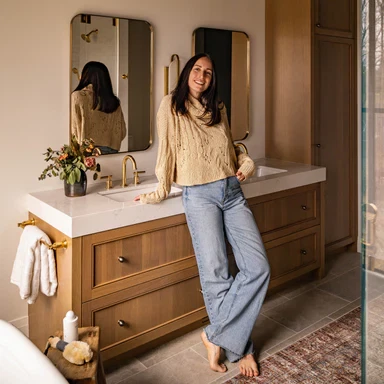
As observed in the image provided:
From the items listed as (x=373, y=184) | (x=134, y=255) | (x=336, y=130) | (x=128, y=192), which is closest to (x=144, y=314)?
(x=134, y=255)

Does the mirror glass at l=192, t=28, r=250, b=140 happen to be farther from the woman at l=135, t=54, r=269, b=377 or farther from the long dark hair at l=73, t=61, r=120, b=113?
the woman at l=135, t=54, r=269, b=377

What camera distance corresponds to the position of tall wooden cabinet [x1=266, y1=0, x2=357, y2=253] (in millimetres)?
3443

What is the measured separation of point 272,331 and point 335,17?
2320 mm

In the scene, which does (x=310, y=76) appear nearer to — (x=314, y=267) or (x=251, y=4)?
(x=251, y=4)

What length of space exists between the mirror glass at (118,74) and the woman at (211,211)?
1.64ft

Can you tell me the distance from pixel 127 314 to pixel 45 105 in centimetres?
116

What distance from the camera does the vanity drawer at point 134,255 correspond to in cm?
221

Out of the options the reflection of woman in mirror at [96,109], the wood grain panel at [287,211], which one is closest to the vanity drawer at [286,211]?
the wood grain panel at [287,211]

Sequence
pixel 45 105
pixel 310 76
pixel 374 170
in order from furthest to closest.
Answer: pixel 310 76, pixel 45 105, pixel 374 170

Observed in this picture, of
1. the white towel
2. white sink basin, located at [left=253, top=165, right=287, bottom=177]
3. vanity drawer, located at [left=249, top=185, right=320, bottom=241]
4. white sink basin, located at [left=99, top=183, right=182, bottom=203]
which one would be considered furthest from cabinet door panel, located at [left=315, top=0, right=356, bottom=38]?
the white towel

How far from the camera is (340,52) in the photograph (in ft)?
12.0

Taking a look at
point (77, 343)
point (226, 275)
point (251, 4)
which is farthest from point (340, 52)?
point (77, 343)

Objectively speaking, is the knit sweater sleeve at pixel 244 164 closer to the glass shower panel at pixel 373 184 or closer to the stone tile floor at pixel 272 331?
the stone tile floor at pixel 272 331

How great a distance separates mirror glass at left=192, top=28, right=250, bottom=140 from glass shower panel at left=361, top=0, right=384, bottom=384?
1.98 metres
